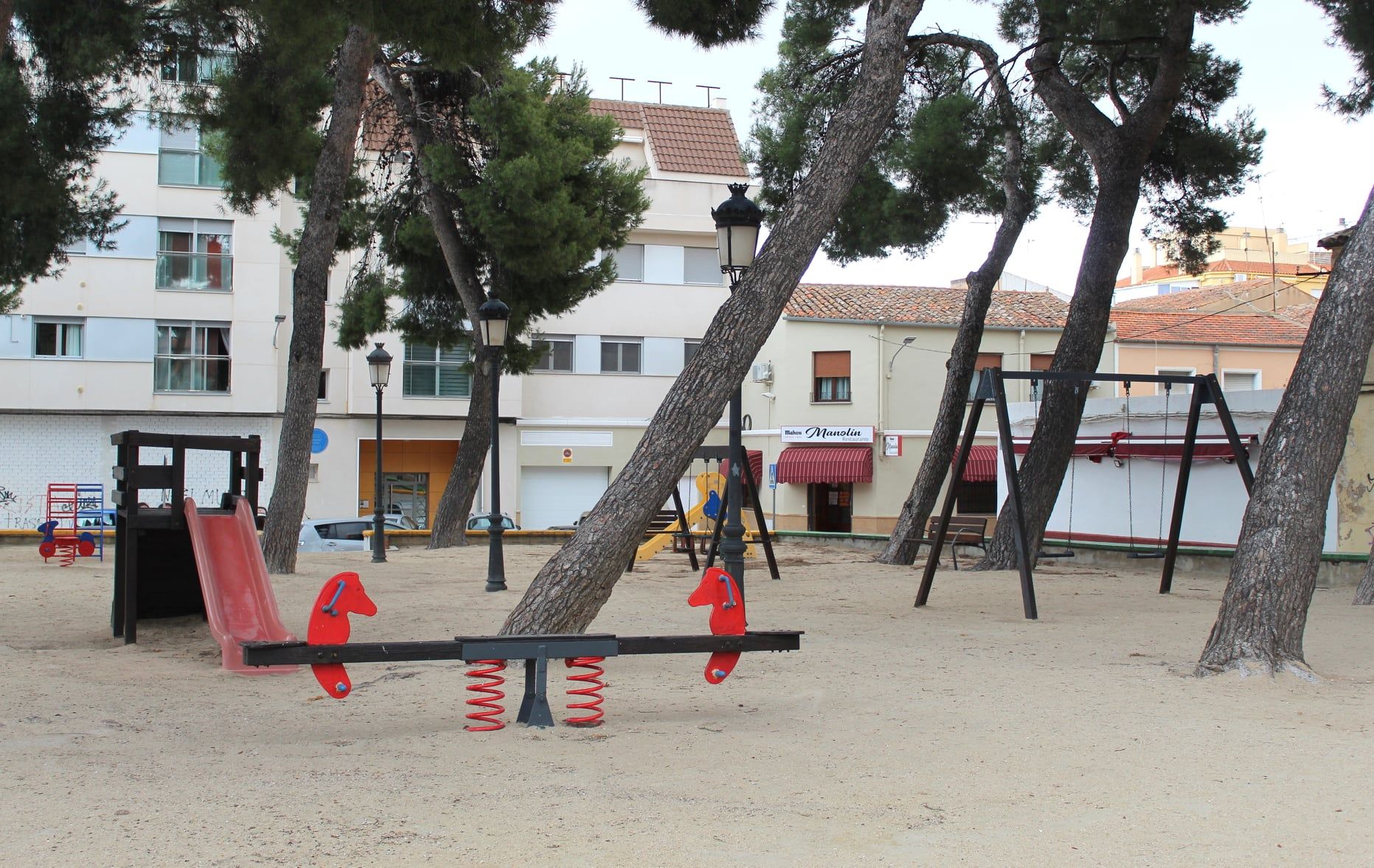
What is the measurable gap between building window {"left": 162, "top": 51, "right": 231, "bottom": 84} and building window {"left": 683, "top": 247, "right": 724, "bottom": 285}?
22.1m

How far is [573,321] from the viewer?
34.6 meters

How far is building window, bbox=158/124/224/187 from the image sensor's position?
30891mm

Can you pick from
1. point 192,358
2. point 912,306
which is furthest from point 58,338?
point 912,306

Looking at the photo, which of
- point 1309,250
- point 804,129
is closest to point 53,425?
point 804,129

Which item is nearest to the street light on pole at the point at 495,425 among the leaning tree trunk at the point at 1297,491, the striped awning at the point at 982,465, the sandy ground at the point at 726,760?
the sandy ground at the point at 726,760

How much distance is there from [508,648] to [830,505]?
101ft

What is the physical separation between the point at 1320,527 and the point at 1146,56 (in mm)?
9289

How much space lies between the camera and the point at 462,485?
2138 centimetres

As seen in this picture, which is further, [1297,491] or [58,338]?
[58,338]

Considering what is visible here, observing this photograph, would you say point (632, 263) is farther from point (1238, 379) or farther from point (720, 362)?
point (720, 362)

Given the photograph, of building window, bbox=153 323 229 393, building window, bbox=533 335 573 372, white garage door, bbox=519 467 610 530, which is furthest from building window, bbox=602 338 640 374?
building window, bbox=153 323 229 393

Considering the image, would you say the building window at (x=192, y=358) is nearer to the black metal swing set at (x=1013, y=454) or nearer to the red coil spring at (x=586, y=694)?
the black metal swing set at (x=1013, y=454)

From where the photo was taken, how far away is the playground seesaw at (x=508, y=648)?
18.6 feet

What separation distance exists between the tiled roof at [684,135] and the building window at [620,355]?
4821 millimetres
